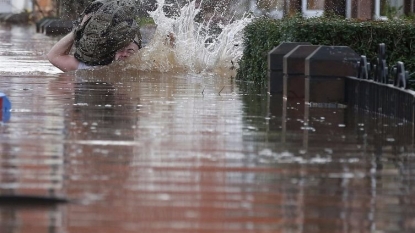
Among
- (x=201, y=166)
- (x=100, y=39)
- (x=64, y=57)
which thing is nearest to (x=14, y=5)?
(x=64, y=57)

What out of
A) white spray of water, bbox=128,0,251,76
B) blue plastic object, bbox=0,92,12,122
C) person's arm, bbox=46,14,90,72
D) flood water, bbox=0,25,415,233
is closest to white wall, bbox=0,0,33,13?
white spray of water, bbox=128,0,251,76

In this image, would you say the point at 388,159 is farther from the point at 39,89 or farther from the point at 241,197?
the point at 39,89

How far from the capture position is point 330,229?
23.0 feet

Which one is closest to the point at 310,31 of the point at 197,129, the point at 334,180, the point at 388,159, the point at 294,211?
the point at 197,129

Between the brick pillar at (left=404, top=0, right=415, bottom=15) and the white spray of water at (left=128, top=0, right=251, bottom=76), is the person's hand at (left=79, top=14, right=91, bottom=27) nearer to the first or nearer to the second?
the white spray of water at (left=128, top=0, right=251, bottom=76)

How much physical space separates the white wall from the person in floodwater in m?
47.8

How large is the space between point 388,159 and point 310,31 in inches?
282

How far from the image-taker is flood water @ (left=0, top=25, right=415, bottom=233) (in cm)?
723

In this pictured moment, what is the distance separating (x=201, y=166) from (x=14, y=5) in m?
62.9

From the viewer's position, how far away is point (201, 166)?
9250 millimetres

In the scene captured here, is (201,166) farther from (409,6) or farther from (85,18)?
(409,6)

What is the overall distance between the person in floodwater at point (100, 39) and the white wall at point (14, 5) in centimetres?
4777

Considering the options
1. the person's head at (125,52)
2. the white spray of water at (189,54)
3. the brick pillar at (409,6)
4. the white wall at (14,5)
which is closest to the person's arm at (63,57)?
the person's head at (125,52)

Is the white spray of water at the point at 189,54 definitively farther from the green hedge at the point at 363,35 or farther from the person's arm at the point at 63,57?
the green hedge at the point at 363,35
